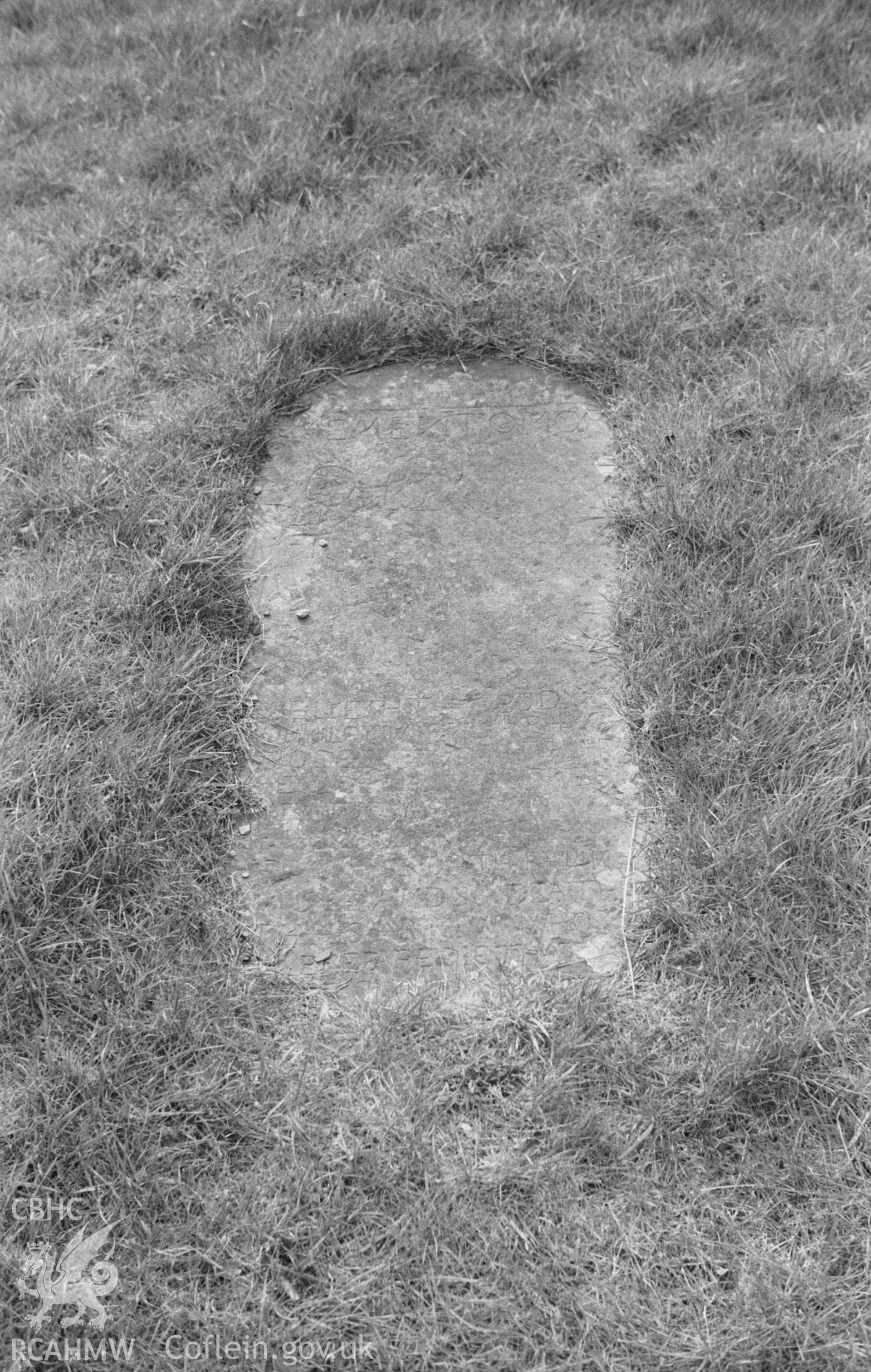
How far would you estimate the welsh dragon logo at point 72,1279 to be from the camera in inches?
72.1

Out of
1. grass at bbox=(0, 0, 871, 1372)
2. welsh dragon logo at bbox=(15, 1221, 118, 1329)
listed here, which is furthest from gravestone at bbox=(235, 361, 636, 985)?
welsh dragon logo at bbox=(15, 1221, 118, 1329)

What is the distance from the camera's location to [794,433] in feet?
10.5

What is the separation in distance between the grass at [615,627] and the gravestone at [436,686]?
95 millimetres

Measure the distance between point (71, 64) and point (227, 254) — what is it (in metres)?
1.71

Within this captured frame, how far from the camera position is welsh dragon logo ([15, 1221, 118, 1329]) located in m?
Result: 1.83

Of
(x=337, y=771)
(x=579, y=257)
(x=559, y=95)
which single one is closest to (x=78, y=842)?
(x=337, y=771)

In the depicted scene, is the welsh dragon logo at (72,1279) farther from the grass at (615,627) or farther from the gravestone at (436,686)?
the gravestone at (436,686)

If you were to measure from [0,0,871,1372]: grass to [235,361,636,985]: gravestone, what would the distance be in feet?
0.31

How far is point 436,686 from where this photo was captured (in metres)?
2.75

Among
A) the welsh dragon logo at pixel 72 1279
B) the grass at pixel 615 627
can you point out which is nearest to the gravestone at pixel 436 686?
the grass at pixel 615 627

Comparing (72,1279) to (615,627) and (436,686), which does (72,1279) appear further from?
(615,627)

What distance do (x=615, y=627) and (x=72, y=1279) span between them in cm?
179

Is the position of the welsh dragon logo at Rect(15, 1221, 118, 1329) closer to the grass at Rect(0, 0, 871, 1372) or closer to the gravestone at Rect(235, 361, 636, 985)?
the grass at Rect(0, 0, 871, 1372)

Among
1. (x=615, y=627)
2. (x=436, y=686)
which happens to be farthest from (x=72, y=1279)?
(x=615, y=627)
